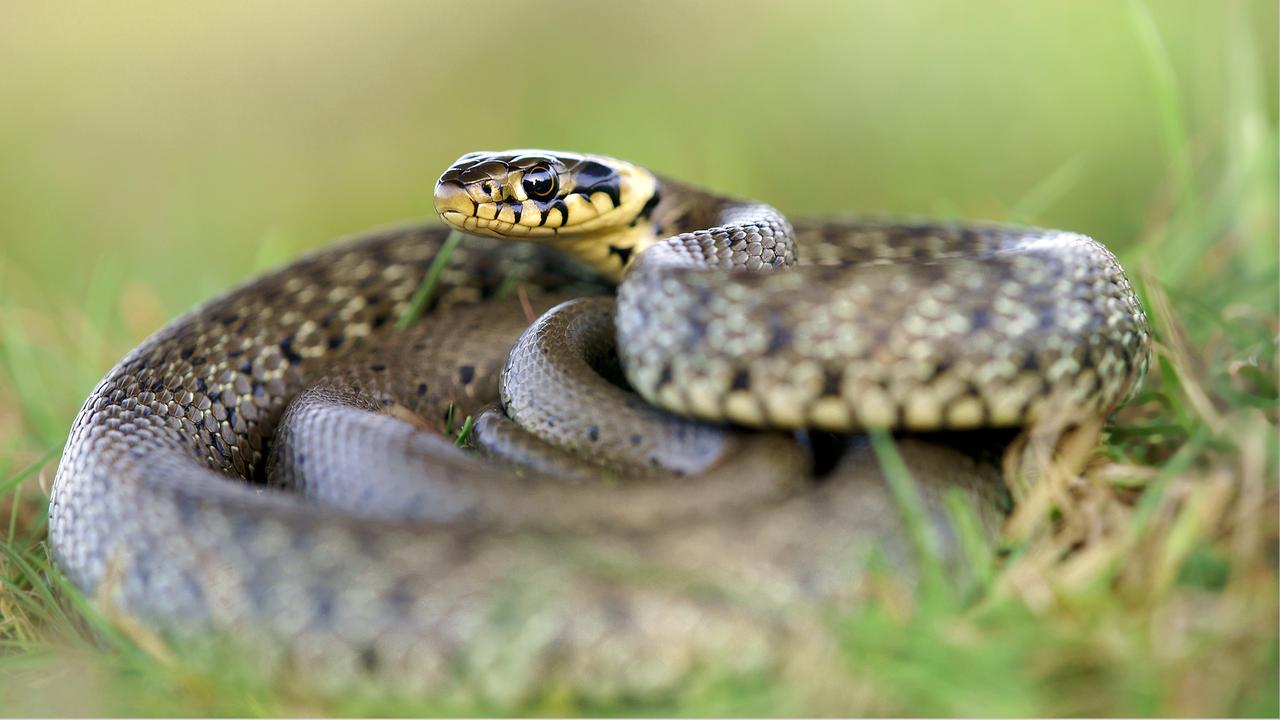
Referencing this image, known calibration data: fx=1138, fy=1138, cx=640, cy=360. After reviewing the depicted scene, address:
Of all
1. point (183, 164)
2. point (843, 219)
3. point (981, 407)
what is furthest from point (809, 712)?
point (183, 164)

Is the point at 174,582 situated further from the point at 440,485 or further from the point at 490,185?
the point at 490,185

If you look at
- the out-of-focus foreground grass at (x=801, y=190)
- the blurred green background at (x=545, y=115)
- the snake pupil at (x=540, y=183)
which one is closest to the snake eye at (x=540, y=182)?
the snake pupil at (x=540, y=183)

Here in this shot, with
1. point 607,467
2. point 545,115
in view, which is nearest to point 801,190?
point 545,115

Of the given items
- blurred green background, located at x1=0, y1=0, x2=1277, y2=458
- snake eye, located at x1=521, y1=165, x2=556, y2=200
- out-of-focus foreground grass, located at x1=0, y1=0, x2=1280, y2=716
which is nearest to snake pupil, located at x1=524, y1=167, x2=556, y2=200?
snake eye, located at x1=521, y1=165, x2=556, y2=200

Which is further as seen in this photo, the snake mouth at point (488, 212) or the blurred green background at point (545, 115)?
the blurred green background at point (545, 115)

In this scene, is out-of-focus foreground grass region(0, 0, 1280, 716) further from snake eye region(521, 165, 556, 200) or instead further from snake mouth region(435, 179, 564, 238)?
snake eye region(521, 165, 556, 200)

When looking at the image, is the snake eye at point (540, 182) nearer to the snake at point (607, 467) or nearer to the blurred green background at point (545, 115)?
the snake at point (607, 467)
